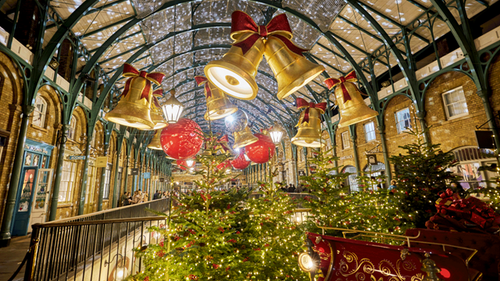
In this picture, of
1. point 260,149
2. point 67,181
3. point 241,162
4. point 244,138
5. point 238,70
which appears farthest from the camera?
point 67,181

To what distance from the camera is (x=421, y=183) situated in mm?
4637

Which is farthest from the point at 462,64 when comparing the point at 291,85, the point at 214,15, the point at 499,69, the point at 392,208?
the point at 214,15

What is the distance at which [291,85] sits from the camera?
1534 millimetres

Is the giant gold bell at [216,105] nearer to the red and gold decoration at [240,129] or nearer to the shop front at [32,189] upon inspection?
the red and gold decoration at [240,129]

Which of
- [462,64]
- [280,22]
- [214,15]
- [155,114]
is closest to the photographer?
[280,22]

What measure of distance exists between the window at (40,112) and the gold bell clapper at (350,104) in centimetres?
1076

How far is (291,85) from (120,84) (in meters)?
16.3

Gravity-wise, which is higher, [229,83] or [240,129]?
[240,129]

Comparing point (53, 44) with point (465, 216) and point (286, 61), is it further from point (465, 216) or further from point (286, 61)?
point (465, 216)

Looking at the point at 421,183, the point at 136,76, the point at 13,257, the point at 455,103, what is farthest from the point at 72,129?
the point at 455,103

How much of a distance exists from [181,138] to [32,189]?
849 centimetres

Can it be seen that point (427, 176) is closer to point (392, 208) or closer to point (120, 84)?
point (392, 208)

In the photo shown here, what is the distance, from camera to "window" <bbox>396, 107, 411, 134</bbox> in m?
11.1

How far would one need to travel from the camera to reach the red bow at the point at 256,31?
5.32 feet
